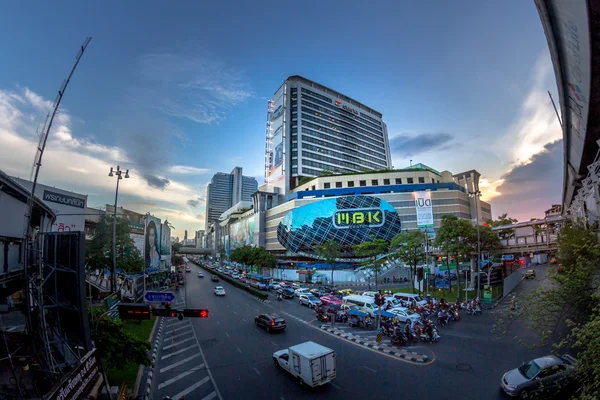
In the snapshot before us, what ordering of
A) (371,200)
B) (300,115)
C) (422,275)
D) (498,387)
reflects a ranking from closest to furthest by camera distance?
(498,387) < (422,275) < (371,200) < (300,115)

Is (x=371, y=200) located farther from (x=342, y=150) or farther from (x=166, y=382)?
(x=166, y=382)

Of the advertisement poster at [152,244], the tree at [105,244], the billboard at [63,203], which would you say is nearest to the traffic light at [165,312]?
the tree at [105,244]

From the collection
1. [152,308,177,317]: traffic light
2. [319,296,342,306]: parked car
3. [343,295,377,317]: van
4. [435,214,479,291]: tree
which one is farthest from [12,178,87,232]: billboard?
[435,214,479,291]: tree

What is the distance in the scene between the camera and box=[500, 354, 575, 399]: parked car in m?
12.2

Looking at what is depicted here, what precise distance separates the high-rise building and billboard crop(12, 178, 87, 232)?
74.0 m

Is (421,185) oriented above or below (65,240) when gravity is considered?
above

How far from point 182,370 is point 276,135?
115 metres

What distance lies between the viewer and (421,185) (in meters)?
85.0

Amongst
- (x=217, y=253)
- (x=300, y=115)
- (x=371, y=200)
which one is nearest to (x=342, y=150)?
(x=300, y=115)

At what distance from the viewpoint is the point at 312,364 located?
13789 mm

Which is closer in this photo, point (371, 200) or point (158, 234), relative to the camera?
point (158, 234)

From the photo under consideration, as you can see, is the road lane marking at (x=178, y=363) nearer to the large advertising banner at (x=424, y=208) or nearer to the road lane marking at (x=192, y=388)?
the road lane marking at (x=192, y=388)

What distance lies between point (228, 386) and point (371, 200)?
242 feet

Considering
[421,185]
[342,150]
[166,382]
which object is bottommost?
[166,382]
